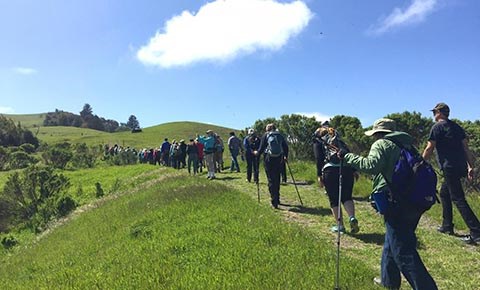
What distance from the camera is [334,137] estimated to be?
27.4ft

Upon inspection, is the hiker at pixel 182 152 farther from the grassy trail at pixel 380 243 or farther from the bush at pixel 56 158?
the bush at pixel 56 158

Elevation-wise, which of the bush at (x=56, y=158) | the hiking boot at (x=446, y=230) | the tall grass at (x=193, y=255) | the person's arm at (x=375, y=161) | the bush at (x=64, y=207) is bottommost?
the bush at (x=64, y=207)

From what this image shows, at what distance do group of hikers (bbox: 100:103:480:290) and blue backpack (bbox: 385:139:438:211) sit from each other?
2 cm

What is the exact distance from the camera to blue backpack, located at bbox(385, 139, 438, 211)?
4.65 m

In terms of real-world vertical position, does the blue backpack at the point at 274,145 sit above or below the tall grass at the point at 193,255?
above

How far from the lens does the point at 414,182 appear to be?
468 cm

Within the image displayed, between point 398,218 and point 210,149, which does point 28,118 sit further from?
point 398,218

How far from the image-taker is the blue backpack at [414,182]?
465 centimetres

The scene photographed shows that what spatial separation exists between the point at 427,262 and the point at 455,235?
2.03 m

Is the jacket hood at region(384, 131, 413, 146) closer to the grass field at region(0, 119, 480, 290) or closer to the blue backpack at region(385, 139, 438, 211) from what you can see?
the blue backpack at region(385, 139, 438, 211)

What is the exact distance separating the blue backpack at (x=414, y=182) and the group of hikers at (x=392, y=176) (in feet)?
0.07

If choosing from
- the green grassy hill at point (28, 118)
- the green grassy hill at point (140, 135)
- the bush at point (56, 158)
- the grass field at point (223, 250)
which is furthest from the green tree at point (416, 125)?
the green grassy hill at point (28, 118)

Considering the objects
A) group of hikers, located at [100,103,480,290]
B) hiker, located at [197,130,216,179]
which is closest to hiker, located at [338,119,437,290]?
group of hikers, located at [100,103,480,290]

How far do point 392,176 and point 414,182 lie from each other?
0.76 feet
